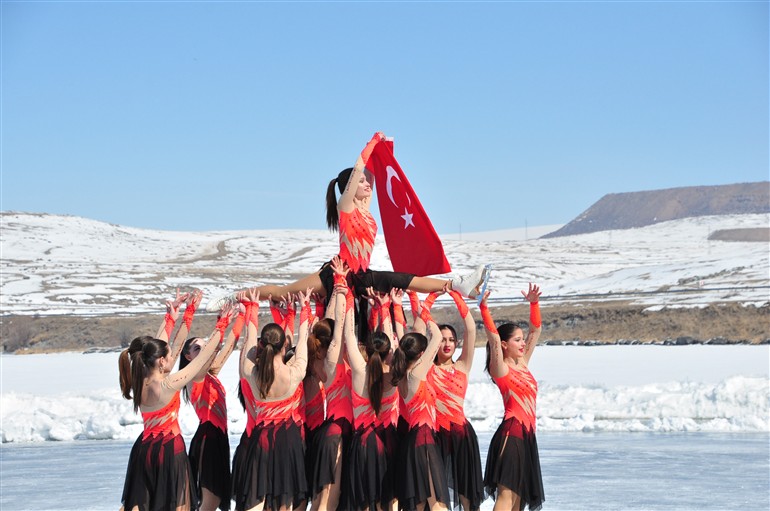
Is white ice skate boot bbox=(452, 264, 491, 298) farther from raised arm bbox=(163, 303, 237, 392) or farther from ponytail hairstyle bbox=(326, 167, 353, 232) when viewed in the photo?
raised arm bbox=(163, 303, 237, 392)

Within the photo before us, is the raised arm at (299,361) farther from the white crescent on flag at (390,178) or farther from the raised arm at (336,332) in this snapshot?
the white crescent on flag at (390,178)

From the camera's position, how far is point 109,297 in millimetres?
56375

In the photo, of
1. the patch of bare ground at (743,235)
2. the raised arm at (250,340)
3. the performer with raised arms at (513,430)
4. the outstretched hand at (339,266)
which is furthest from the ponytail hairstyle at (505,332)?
the patch of bare ground at (743,235)

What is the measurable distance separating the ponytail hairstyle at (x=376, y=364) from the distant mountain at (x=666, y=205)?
165663 millimetres

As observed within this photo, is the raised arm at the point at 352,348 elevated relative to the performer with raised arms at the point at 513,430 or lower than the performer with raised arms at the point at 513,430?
elevated

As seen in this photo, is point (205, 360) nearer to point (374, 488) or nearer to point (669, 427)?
point (374, 488)

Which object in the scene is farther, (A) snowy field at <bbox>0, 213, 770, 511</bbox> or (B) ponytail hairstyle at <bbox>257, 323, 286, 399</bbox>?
(A) snowy field at <bbox>0, 213, 770, 511</bbox>

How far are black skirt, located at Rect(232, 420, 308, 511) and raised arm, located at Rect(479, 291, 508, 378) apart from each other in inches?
58.2

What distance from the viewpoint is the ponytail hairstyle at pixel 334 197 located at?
7.91 m

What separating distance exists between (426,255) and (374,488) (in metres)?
1.90

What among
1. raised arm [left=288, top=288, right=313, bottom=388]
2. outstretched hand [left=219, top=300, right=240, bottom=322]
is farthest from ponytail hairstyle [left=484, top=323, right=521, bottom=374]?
outstretched hand [left=219, top=300, right=240, bottom=322]

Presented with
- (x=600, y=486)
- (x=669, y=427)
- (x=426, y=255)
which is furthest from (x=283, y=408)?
(x=669, y=427)

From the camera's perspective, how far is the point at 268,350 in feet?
23.5

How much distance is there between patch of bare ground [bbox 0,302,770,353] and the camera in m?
31.2
